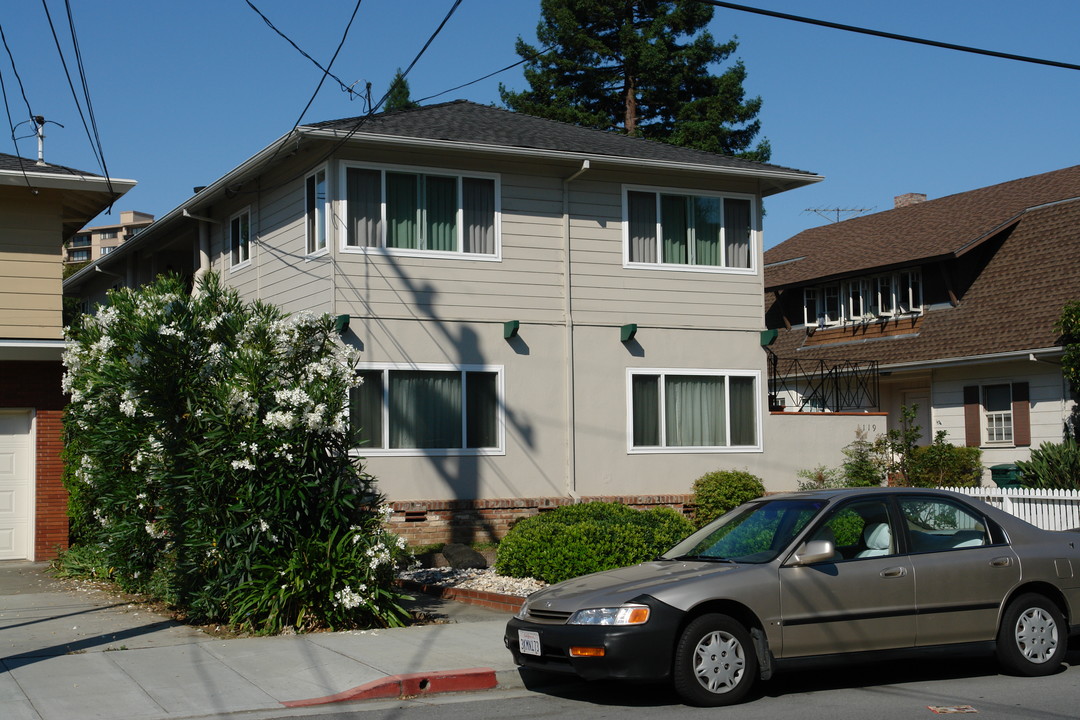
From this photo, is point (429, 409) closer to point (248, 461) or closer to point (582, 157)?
point (582, 157)

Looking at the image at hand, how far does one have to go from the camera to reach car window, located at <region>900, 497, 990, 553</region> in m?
8.73

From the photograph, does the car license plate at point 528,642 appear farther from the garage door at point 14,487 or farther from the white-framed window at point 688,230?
the white-framed window at point 688,230

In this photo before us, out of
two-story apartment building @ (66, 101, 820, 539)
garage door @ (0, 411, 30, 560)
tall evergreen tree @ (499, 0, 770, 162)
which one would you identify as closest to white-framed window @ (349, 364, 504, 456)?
two-story apartment building @ (66, 101, 820, 539)

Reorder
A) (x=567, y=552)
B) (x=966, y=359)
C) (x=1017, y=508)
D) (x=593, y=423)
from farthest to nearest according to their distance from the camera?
(x=966, y=359) < (x=593, y=423) < (x=1017, y=508) < (x=567, y=552)

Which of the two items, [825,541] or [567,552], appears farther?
[567,552]

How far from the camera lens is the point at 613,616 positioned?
7.85 m

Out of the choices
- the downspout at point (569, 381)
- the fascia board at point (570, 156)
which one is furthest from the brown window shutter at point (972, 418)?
the downspout at point (569, 381)

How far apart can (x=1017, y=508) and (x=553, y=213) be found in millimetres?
8556

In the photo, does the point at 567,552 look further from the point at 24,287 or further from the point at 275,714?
the point at 24,287

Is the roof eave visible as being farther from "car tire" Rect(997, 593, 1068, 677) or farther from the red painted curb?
"car tire" Rect(997, 593, 1068, 677)

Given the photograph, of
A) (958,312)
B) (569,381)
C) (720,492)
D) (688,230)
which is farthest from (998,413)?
(569,381)

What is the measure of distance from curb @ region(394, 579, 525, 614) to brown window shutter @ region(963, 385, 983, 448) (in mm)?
14972

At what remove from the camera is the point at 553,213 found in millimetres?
19125

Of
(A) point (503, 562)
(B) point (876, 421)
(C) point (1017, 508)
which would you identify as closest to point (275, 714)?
(A) point (503, 562)
